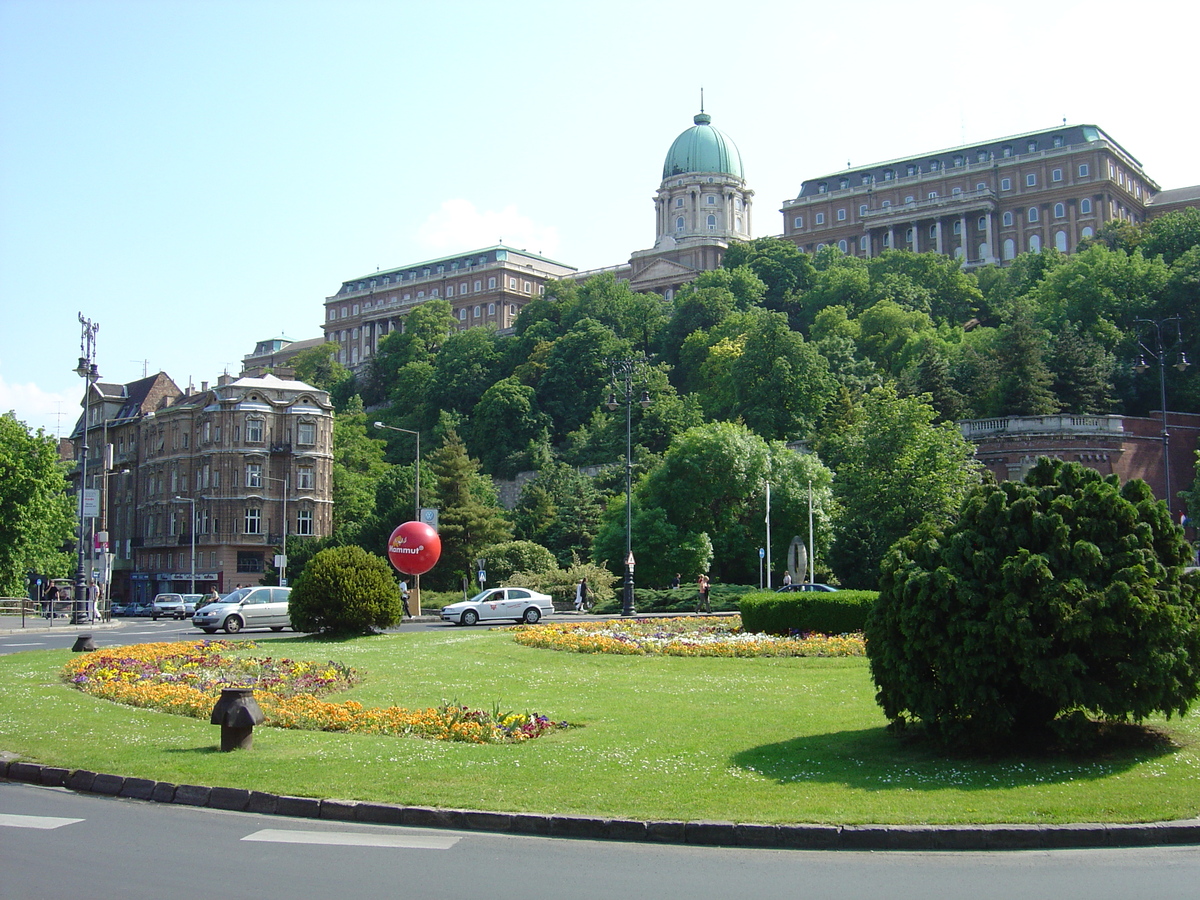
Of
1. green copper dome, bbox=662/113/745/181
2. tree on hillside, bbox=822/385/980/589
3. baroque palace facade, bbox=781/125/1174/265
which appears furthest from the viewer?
green copper dome, bbox=662/113/745/181

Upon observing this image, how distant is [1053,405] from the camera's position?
6788 centimetres

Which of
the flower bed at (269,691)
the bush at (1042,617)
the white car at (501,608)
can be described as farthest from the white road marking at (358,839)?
the white car at (501,608)

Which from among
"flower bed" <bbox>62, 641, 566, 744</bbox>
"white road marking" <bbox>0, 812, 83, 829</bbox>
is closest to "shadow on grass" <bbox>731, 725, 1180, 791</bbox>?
"flower bed" <bbox>62, 641, 566, 744</bbox>

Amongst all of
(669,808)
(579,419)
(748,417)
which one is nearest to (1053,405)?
(748,417)

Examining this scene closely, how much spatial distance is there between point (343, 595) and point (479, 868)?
23.2m

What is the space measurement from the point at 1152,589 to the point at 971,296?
320 ft

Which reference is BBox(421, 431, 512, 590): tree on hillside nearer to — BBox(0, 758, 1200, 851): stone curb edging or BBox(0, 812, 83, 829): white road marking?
BBox(0, 812, 83, 829): white road marking

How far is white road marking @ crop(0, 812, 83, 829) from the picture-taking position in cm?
1129

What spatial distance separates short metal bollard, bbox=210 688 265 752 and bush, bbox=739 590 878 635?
17.5 m

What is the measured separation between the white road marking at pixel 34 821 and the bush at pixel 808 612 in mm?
20495

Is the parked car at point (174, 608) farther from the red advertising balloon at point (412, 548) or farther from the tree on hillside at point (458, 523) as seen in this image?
the red advertising balloon at point (412, 548)

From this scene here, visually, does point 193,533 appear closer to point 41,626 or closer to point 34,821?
point 41,626

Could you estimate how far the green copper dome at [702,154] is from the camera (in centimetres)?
16562

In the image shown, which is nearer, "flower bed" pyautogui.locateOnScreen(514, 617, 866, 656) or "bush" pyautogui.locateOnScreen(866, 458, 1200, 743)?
"bush" pyautogui.locateOnScreen(866, 458, 1200, 743)
